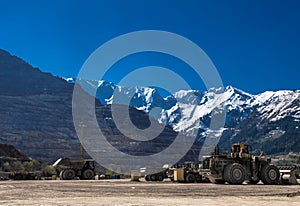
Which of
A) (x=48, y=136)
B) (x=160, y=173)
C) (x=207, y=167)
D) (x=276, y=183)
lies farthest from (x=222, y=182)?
(x=48, y=136)

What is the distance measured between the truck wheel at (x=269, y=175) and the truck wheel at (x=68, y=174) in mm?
29327

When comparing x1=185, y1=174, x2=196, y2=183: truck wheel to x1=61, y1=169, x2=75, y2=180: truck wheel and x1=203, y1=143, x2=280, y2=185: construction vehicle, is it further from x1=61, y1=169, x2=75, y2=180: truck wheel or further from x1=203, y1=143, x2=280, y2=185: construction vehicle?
x1=61, y1=169, x2=75, y2=180: truck wheel

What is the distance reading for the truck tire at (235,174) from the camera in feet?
125

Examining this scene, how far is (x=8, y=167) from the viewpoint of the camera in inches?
3937

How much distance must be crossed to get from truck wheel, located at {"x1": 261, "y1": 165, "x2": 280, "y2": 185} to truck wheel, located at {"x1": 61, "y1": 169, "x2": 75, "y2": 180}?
29.3 meters

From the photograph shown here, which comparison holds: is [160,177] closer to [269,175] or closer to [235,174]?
[235,174]

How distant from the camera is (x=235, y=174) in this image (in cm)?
3831

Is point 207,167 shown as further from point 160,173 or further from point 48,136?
point 48,136

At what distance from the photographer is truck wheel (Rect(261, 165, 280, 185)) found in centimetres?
3916

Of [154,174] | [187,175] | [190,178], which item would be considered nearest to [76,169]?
[154,174]

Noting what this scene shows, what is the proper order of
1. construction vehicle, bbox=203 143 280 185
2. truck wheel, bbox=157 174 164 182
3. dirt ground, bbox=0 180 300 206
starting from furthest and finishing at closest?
truck wheel, bbox=157 174 164 182 → construction vehicle, bbox=203 143 280 185 → dirt ground, bbox=0 180 300 206

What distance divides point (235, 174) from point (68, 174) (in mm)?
28754

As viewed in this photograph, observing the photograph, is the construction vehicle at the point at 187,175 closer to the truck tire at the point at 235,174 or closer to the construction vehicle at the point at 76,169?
the truck tire at the point at 235,174

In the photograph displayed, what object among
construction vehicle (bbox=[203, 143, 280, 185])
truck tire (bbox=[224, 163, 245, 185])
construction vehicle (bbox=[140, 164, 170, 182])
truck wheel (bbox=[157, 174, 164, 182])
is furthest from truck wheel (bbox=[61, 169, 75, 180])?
truck tire (bbox=[224, 163, 245, 185])
